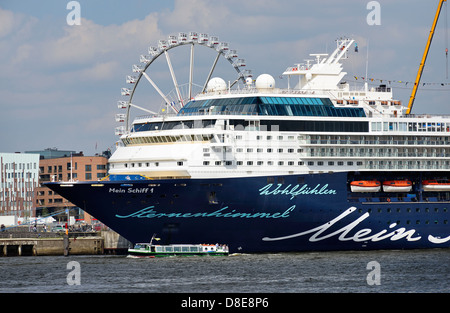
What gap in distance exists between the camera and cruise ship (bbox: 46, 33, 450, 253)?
49.5 m

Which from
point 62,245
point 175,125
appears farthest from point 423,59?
point 62,245

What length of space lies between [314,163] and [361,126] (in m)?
4.21

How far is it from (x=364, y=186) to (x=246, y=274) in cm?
1465

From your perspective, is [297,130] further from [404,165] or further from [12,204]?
[12,204]

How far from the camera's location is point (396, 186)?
5469cm

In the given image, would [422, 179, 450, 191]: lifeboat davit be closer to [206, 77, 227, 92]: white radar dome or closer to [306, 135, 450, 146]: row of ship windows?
[306, 135, 450, 146]: row of ship windows

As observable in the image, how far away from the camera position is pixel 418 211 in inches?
2164

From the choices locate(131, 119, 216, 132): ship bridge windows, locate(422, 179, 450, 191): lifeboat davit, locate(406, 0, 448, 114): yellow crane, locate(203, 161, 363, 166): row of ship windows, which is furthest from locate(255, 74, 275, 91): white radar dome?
locate(406, 0, 448, 114): yellow crane

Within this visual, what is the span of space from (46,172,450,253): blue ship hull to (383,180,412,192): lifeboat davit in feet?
3.14

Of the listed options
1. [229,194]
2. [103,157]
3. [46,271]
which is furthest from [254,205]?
[103,157]

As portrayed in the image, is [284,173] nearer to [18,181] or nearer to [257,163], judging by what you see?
[257,163]

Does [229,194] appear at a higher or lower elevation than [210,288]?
higher

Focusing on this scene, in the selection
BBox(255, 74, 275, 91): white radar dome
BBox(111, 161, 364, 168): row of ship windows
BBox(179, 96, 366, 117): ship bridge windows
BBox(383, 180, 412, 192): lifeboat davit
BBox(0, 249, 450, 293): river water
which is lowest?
BBox(0, 249, 450, 293): river water

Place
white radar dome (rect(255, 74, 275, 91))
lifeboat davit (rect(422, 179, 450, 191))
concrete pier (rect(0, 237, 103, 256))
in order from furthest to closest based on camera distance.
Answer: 1. concrete pier (rect(0, 237, 103, 256))
2. lifeboat davit (rect(422, 179, 450, 191))
3. white radar dome (rect(255, 74, 275, 91))
